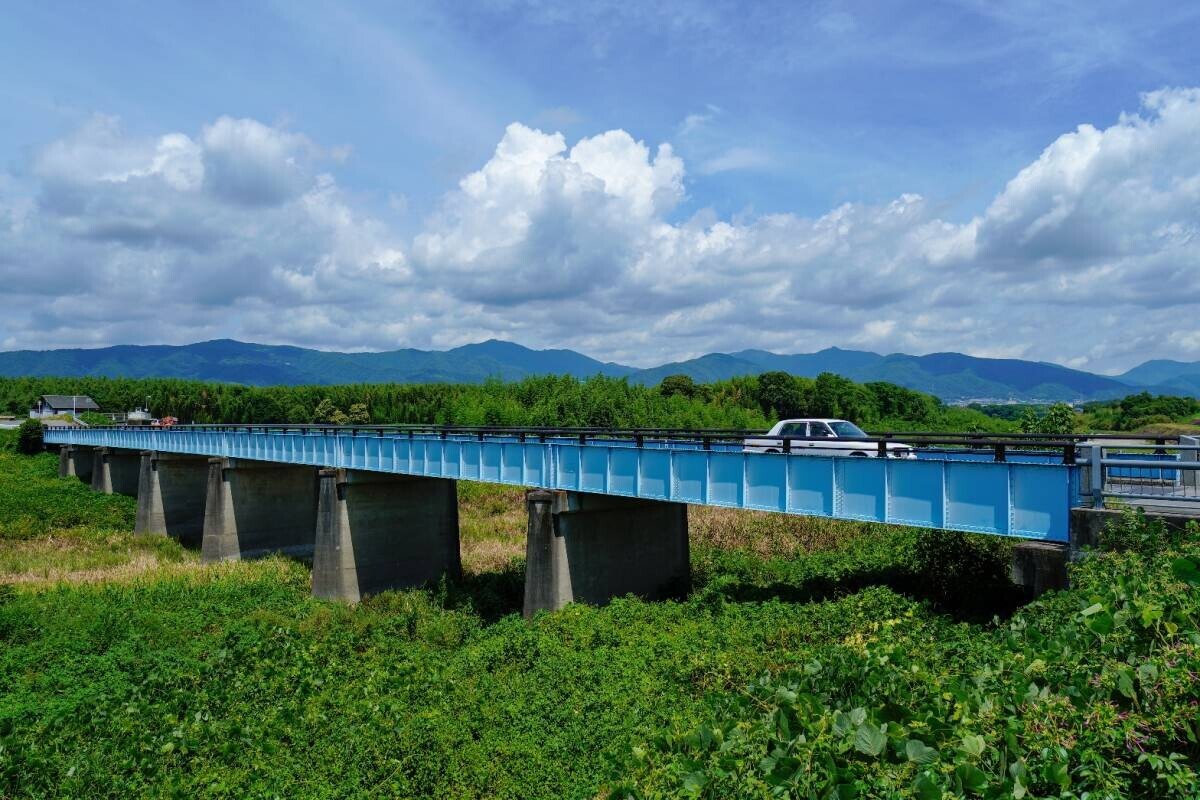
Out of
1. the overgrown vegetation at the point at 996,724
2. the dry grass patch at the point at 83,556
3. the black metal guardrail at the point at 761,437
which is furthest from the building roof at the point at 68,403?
the overgrown vegetation at the point at 996,724

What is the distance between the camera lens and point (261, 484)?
40344 millimetres

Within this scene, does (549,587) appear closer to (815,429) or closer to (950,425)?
(815,429)

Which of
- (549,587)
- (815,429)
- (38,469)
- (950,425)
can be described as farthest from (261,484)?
(950,425)

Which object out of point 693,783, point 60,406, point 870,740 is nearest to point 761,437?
point 693,783

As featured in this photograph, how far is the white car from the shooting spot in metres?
18.5

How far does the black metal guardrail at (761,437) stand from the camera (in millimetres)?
14055

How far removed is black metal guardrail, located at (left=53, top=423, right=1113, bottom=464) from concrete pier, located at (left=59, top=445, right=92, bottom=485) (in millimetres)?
37887

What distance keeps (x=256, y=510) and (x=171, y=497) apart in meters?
10.4

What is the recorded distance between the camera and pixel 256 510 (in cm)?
3984

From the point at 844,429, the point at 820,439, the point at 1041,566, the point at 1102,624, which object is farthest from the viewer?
the point at 844,429

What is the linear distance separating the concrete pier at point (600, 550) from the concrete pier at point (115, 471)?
46.1 m

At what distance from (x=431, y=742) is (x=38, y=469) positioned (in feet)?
217

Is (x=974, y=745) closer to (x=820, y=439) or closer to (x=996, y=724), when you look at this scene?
(x=996, y=724)

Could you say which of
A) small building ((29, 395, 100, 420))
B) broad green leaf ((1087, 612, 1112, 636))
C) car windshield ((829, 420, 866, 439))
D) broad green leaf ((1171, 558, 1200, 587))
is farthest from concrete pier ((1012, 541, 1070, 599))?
small building ((29, 395, 100, 420))
